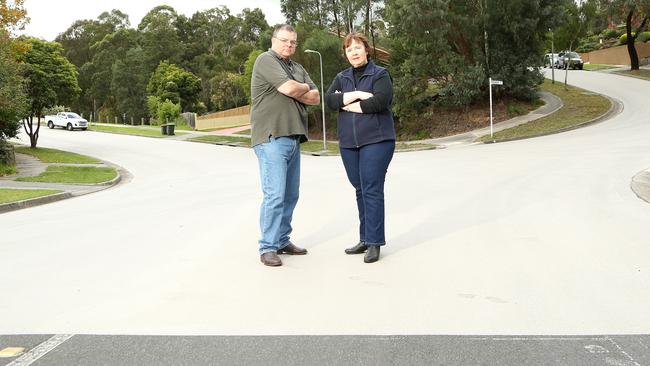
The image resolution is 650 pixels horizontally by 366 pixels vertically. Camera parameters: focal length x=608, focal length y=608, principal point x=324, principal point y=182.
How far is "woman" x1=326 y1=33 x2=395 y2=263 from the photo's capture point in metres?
5.46

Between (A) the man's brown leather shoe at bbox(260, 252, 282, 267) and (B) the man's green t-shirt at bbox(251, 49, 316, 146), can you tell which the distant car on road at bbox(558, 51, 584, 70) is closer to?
(B) the man's green t-shirt at bbox(251, 49, 316, 146)

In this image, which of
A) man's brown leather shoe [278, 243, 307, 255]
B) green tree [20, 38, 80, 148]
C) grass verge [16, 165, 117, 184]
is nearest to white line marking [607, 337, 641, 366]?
man's brown leather shoe [278, 243, 307, 255]

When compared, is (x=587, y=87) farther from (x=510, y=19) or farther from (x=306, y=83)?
(x=306, y=83)

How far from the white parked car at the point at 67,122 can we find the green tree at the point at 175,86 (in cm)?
1361

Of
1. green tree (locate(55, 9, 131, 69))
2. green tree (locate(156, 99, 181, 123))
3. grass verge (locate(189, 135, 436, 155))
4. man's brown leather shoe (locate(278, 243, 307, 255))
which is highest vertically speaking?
green tree (locate(55, 9, 131, 69))

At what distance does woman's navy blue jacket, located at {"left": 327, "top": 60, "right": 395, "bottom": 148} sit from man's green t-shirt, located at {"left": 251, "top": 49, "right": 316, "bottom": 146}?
0.37m

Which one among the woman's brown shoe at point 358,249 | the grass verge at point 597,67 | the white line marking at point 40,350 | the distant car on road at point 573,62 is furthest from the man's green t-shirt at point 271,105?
the grass verge at point 597,67

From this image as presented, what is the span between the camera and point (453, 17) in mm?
31531

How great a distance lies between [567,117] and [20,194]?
25381mm

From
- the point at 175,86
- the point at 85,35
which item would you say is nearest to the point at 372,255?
the point at 175,86

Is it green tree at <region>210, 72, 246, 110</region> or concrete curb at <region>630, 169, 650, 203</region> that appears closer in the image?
concrete curb at <region>630, 169, 650, 203</region>

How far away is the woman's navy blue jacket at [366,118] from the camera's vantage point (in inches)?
217

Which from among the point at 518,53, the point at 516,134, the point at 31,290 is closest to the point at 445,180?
the point at 31,290

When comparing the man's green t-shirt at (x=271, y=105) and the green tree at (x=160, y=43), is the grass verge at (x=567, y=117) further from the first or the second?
the green tree at (x=160, y=43)
